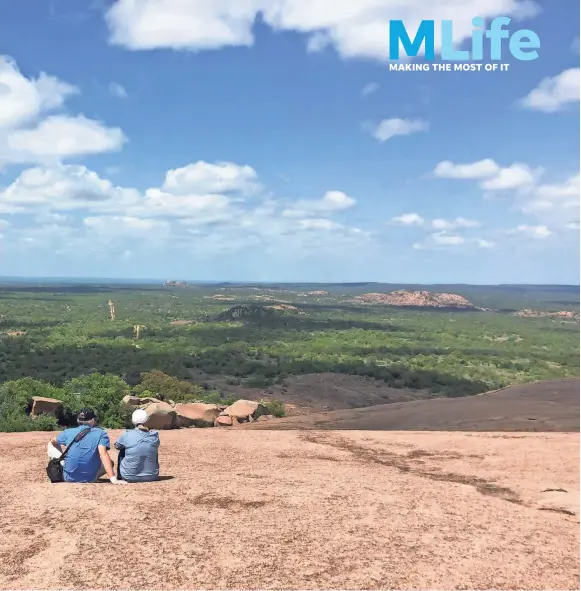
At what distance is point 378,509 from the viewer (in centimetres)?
833

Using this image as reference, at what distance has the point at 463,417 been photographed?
21.2 m

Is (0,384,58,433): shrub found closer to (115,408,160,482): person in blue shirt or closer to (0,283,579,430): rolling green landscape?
(0,283,579,430): rolling green landscape

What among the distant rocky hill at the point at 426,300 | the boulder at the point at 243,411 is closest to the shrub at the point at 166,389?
the boulder at the point at 243,411

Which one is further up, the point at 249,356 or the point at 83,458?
the point at 83,458

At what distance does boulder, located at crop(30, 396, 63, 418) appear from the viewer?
747 inches

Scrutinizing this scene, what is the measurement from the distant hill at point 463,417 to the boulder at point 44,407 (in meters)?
6.12

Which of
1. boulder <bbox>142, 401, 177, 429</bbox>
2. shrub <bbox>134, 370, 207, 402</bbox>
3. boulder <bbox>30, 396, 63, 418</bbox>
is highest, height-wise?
boulder <bbox>30, 396, 63, 418</bbox>

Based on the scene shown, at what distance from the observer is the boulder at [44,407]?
1898 centimetres

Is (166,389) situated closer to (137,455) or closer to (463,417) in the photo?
(463,417)

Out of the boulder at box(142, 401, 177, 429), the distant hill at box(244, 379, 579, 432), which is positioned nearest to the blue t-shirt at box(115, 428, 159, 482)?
the boulder at box(142, 401, 177, 429)

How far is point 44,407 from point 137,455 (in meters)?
11.5

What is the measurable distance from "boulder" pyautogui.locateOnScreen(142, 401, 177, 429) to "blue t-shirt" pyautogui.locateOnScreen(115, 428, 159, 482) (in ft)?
33.0

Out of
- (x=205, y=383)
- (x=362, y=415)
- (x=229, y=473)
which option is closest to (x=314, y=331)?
(x=205, y=383)

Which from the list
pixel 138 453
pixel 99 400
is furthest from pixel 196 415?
pixel 138 453
